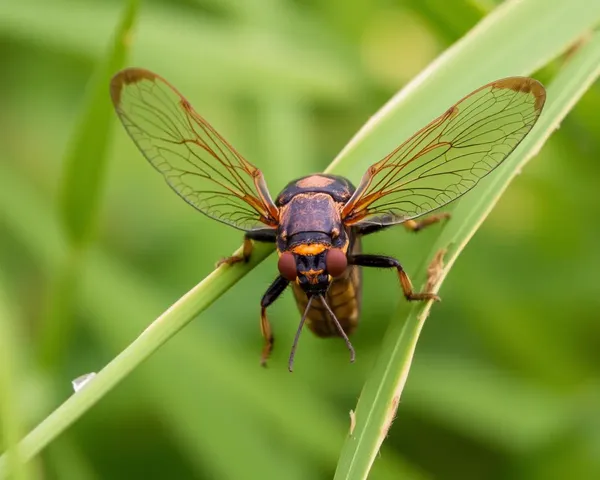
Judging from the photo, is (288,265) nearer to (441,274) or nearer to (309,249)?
(309,249)

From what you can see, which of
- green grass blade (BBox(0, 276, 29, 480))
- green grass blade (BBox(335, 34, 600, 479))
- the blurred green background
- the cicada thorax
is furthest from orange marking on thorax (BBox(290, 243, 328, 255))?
the blurred green background

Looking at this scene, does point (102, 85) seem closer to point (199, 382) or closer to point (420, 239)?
point (199, 382)

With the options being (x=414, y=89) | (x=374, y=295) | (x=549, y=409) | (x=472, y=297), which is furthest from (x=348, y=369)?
(x=414, y=89)

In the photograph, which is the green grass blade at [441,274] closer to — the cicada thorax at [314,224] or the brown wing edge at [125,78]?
the cicada thorax at [314,224]

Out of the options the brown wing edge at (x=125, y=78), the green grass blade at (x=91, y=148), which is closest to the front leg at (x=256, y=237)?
the brown wing edge at (x=125, y=78)

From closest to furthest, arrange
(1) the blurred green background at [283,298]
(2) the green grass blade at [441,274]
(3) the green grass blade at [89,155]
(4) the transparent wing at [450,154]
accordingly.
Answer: (2) the green grass blade at [441,274]
(4) the transparent wing at [450,154]
(3) the green grass blade at [89,155]
(1) the blurred green background at [283,298]

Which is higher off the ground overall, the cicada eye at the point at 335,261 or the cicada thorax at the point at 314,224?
the cicada thorax at the point at 314,224

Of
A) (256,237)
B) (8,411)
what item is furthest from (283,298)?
(8,411)

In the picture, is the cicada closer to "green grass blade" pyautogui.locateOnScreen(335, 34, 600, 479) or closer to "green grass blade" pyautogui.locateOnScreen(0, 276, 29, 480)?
"green grass blade" pyautogui.locateOnScreen(335, 34, 600, 479)
